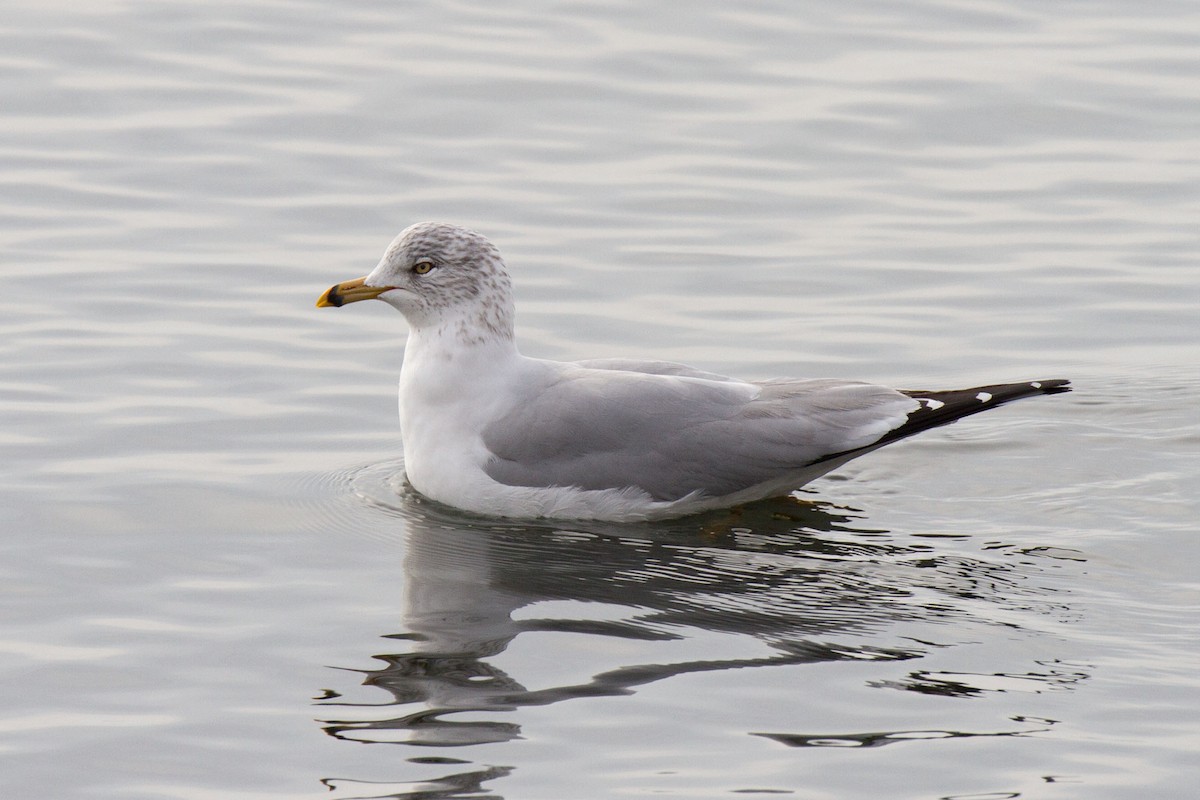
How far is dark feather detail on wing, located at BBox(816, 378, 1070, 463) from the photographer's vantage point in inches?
318

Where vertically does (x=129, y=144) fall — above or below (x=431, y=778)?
above

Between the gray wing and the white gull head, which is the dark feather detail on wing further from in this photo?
the white gull head

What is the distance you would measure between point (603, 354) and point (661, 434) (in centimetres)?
191

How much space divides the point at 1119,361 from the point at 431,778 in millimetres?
5414

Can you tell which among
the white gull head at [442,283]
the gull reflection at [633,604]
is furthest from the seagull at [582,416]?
the gull reflection at [633,604]

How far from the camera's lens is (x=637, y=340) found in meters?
10.0

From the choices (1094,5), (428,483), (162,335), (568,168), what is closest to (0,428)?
(162,335)

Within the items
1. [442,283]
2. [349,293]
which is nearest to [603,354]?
[442,283]

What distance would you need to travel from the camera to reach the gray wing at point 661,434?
7863 mm

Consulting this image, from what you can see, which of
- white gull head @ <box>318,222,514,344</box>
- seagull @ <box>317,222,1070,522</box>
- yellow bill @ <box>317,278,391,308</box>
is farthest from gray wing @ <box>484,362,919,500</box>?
yellow bill @ <box>317,278,391,308</box>

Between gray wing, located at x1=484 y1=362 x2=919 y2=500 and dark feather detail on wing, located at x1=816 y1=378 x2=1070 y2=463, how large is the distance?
5 centimetres

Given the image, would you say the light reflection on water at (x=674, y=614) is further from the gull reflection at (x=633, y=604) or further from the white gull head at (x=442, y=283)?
the white gull head at (x=442, y=283)

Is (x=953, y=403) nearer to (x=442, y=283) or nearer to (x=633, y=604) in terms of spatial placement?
(x=633, y=604)

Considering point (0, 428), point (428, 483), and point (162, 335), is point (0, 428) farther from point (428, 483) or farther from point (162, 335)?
point (428, 483)
